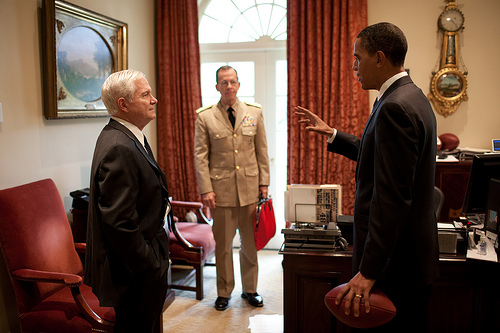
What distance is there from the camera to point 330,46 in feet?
13.8

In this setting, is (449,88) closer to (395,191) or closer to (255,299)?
(255,299)

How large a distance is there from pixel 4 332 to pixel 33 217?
0.75 meters

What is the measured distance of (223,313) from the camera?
3291 millimetres

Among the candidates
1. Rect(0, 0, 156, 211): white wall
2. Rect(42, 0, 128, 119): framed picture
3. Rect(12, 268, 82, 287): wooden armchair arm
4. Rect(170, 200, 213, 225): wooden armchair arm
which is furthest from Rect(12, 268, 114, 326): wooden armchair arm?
Rect(170, 200, 213, 225): wooden armchair arm

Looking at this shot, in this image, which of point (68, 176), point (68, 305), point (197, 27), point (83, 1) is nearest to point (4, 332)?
point (68, 305)

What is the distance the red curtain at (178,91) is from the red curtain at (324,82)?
99 centimetres

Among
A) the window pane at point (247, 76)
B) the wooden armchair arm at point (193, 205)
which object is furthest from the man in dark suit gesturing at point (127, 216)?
the window pane at point (247, 76)

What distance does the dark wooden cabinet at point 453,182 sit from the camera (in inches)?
149

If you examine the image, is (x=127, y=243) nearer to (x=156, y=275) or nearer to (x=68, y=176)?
(x=156, y=275)

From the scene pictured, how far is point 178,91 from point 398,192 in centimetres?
341

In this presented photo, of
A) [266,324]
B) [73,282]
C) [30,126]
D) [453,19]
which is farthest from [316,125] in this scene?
[453,19]

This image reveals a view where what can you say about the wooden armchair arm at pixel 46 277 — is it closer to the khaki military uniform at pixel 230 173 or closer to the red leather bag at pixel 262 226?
the khaki military uniform at pixel 230 173

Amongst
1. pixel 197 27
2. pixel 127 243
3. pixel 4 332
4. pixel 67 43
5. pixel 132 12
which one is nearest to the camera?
pixel 127 243

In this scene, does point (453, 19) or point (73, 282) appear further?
point (453, 19)
